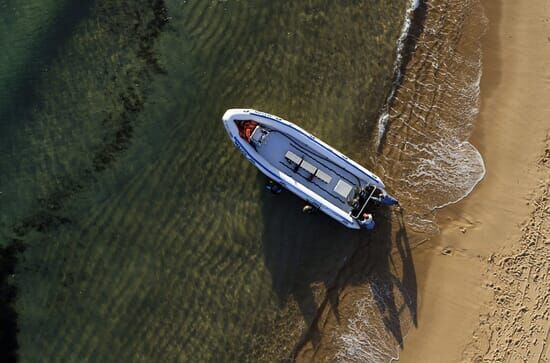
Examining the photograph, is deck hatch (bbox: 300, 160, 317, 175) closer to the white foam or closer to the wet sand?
the white foam

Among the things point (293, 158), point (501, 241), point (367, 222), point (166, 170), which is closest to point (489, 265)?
point (501, 241)

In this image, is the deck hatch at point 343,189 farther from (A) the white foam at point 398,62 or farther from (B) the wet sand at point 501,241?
(B) the wet sand at point 501,241

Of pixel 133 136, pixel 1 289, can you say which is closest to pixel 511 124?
pixel 133 136

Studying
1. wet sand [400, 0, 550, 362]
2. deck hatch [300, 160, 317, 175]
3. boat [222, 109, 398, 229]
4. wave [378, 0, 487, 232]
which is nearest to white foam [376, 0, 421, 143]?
wave [378, 0, 487, 232]

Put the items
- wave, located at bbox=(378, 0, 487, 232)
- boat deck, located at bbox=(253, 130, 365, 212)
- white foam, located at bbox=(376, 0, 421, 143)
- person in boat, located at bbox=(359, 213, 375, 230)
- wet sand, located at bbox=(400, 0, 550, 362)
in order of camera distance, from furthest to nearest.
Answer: white foam, located at bbox=(376, 0, 421, 143), wave, located at bbox=(378, 0, 487, 232), wet sand, located at bbox=(400, 0, 550, 362), boat deck, located at bbox=(253, 130, 365, 212), person in boat, located at bbox=(359, 213, 375, 230)

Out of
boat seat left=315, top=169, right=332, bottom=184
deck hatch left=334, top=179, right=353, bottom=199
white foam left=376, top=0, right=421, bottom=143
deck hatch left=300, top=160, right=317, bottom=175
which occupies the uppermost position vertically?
white foam left=376, top=0, right=421, bottom=143

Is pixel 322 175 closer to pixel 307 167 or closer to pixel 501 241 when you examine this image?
pixel 307 167

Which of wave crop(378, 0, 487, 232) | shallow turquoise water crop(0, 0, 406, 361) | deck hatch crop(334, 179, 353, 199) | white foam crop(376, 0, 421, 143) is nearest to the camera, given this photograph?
deck hatch crop(334, 179, 353, 199)
